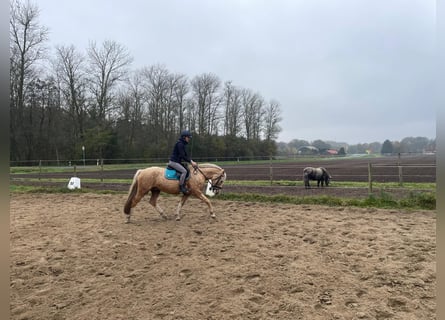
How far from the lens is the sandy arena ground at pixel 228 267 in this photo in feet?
10.0

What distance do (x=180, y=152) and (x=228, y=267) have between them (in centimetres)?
329

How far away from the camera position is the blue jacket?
6.68 metres

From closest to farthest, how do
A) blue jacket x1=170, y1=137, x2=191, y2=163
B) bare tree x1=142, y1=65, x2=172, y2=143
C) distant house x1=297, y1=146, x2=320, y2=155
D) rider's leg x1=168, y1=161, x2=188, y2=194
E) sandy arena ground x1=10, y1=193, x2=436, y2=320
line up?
sandy arena ground x1=10, y1=193, x2=436, y2=320 < blue jacket x1=170, y1=137, x2=191, y2=163 < rider's leg x1=168, y1=161, x2=188, y2=194 < bare tree x1=142, y1=65, x2=172, y2=143 < distant house x1=297, y1=146, x2=320, y2=155

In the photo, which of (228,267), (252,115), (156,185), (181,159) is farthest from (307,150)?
(228,267)

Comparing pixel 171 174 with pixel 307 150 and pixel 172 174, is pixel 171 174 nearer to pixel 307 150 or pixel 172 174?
pixel 172 174

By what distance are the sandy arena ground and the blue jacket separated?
1424 mm

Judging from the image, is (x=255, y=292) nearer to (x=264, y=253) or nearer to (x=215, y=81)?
(x=264, y=253)

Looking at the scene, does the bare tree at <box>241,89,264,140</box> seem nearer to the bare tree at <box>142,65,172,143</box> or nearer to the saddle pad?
the bare tree at <box>142,65,172,143</box>

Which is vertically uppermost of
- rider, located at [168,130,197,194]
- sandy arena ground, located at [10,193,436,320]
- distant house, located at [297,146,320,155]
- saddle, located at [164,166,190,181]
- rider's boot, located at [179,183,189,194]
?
distant house, located at [297,146,320,155]

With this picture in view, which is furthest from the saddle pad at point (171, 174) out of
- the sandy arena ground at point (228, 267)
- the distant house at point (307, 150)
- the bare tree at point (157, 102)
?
the distant house at point (307, 150)

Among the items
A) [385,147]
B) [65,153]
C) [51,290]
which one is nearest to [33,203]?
[51,290]

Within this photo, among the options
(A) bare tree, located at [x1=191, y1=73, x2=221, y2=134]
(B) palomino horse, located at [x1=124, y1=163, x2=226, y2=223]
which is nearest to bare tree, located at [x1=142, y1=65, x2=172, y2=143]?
(A) bare tree, located at [x1=191, y1=73, x2=221, y2=134]

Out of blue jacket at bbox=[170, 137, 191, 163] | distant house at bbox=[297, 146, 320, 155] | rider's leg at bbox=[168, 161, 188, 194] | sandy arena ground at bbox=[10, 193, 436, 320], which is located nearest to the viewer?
sandy arena ground at bbox=[10, 193, 436, 320]

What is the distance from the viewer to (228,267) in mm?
4086
